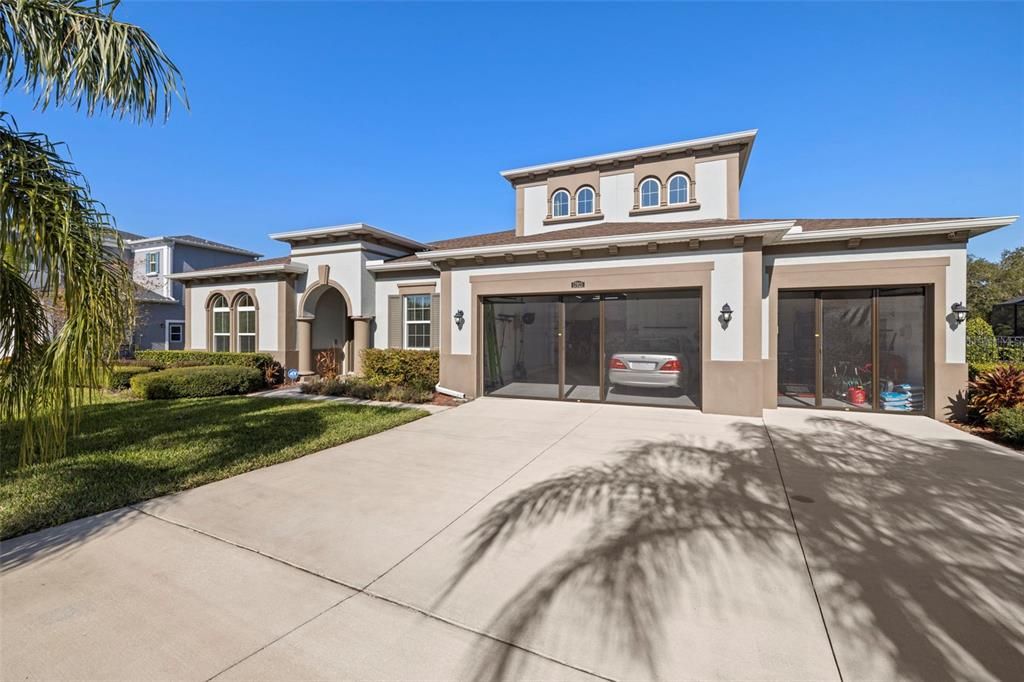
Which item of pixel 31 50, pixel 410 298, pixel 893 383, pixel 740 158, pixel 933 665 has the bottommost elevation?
pixel 933 665

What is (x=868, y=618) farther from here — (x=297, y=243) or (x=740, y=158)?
(x=297, y=243)

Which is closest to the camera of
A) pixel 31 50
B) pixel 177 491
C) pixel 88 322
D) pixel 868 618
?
pixel 868 618

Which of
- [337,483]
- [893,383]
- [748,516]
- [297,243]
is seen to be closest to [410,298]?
[297,243]

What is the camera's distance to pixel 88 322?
3430 mm

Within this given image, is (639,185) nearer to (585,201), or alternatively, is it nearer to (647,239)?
(585,201)

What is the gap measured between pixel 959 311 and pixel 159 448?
14.7m

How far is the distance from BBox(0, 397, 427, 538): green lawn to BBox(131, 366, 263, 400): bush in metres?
0.94

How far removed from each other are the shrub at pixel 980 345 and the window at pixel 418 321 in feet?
55.0

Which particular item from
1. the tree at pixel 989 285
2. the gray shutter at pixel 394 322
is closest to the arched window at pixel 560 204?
the gray shutter at pixel 394 322

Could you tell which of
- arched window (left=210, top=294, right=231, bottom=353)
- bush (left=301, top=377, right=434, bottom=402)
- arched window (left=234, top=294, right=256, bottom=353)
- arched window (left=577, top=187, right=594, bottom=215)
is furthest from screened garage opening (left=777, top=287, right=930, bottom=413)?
arched window (left=210, top=294, right=231, bottom=353)

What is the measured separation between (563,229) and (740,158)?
5.73 meters

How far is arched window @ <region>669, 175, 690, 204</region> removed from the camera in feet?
42.9

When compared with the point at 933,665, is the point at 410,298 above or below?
above

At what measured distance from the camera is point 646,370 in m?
9.98
